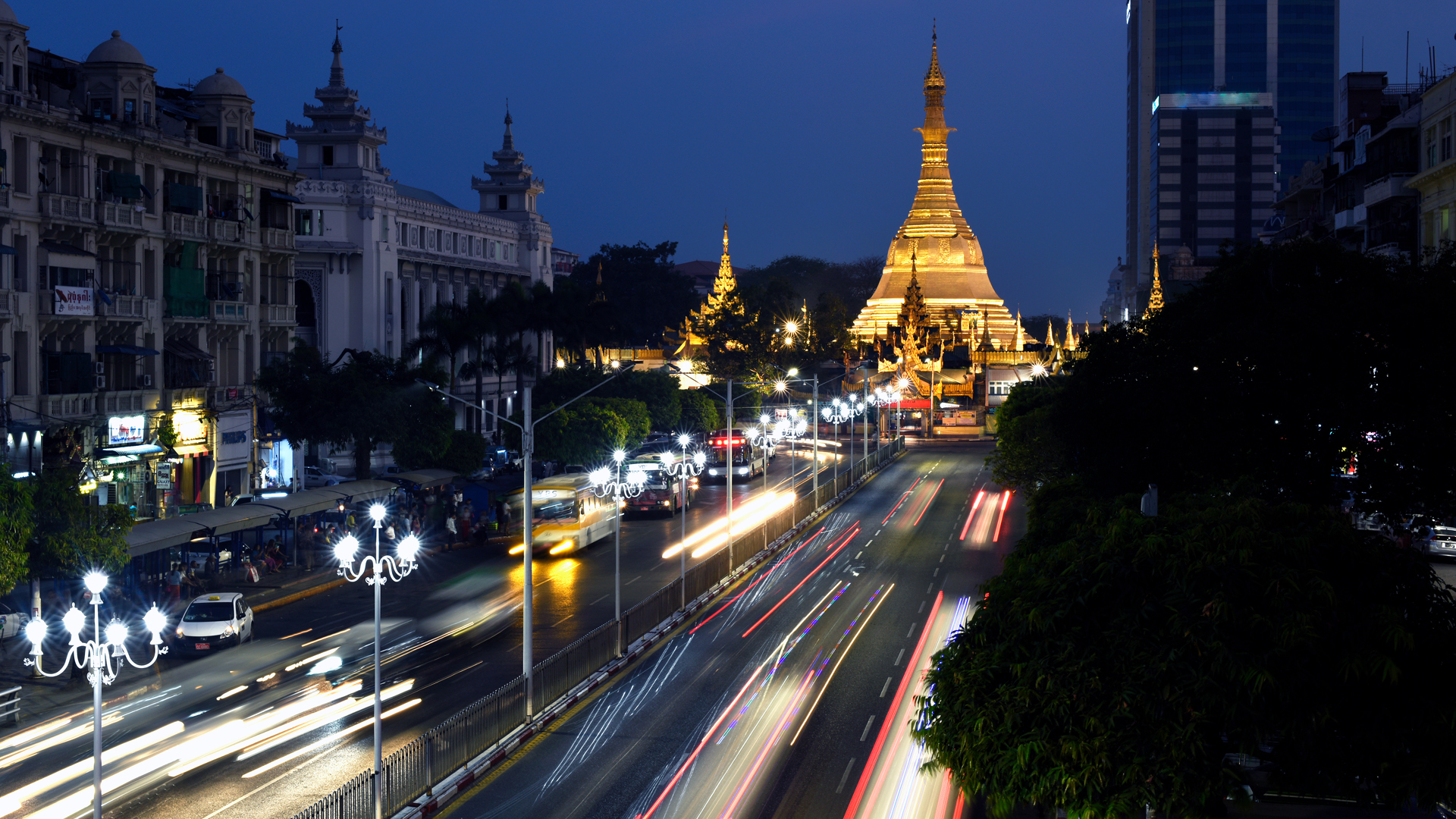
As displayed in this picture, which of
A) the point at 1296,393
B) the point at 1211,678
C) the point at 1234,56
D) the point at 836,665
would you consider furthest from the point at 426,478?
the point at 1234,56

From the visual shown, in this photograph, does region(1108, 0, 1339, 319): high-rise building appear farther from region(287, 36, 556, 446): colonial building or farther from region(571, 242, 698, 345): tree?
region(287, 36, 556, 446): colonial building

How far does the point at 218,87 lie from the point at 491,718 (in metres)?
43.4

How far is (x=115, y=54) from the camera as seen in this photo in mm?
54125

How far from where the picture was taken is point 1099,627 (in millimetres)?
15688

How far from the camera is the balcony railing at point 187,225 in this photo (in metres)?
56.2

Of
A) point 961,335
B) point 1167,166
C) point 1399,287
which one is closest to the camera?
point 1399,287

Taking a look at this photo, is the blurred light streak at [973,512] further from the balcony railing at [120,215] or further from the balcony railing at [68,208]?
the balcony railing at [68,208]

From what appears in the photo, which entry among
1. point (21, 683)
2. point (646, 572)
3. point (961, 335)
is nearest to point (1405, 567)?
point (21, 683)

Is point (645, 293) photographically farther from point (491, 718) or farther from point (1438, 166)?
point (491, 718)

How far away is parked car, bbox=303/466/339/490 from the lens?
66875 millimetres

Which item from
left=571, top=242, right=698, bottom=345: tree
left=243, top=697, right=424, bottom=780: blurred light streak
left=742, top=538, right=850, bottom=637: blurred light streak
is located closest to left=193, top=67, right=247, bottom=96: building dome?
left=742, top=538, right=850, bottom=637: blurred light streak

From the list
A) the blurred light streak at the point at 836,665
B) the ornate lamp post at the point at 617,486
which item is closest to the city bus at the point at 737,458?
the ornate lamp post at the point at 617,486

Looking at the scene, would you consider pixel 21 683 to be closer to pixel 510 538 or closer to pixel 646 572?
pixel 646 572

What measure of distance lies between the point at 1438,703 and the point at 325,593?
35.1 metres
